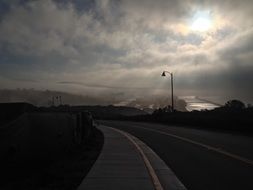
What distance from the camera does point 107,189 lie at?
1129 centimetres

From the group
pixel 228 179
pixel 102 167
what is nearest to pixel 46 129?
pixel 102 167

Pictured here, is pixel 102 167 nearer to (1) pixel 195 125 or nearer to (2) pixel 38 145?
(2) pixel 38 145

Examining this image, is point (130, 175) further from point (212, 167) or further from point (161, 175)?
point (212, 167)

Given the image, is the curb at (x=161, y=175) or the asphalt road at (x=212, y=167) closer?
the curb at (x=161, y=175)

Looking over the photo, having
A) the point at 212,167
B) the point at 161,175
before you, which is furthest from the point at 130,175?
the point at 212,167

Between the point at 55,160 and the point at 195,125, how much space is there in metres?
35.3

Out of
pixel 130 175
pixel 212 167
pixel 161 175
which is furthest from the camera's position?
pixel 212 167

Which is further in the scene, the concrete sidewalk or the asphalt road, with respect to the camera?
the asphalt road

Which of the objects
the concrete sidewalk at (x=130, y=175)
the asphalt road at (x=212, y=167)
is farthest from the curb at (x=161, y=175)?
the asphalt road at (x=212, y=167)

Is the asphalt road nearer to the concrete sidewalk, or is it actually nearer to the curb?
the curb

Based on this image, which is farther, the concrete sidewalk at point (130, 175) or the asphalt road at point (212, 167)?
the asphalt road at point (212, 167)

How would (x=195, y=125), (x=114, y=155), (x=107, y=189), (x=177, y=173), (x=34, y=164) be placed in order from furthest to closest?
(x=195, y=125), (x=114, y=155), (x=34, y=164), (x=177, y=173), (x=107, y=189)

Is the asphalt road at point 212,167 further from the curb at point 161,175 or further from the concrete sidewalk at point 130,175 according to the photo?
the concrete sidewalk at point 130,175

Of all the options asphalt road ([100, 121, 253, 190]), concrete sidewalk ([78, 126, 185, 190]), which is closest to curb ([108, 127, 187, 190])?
concrete sidewalk ([78, 126, 185, 190])
